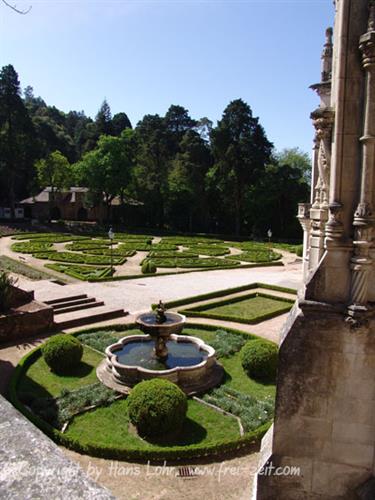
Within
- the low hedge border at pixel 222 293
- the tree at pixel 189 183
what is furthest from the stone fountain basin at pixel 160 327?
the tree at pixel 189 183

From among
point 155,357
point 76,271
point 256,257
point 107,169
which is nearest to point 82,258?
point 76,271

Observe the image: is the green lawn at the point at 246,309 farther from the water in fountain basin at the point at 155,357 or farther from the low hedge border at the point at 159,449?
the low hedge border at the point at 159,449

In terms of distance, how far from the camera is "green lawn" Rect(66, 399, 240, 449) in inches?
317

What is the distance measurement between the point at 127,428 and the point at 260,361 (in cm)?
399

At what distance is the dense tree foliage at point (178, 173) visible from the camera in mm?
50656

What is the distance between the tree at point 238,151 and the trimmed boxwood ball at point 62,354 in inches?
1631

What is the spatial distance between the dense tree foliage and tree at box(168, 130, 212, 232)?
136 millimetres

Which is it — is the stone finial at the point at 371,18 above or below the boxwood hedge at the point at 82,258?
above

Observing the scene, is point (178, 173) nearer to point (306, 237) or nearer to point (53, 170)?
point (53, 170)

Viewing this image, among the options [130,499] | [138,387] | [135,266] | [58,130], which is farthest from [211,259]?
[58,130]

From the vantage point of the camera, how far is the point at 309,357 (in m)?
4.83

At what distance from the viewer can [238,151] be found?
5028 centimetres

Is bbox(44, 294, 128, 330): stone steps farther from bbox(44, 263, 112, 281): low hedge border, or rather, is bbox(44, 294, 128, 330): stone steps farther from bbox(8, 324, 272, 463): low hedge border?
bbox(8, 324, 272, 463): low hedge border

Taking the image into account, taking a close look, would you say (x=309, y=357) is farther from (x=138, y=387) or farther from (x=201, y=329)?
(x=201, y=329)
